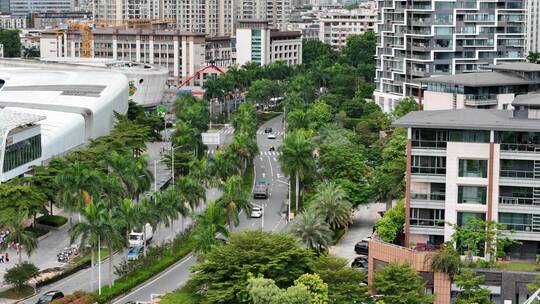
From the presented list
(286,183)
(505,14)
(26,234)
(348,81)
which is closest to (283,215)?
(286,183)

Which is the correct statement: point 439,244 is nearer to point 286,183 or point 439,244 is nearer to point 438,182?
point 438,182

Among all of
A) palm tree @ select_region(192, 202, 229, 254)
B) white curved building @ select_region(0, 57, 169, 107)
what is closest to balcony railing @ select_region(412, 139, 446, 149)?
palm tree @ select_region(192, 202, 229, 254)

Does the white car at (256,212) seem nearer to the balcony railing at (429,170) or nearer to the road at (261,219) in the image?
the road at (261,219)

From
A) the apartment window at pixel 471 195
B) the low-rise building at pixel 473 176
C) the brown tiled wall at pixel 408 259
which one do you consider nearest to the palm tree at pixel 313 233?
the brown tiled wall at pixel 408 259

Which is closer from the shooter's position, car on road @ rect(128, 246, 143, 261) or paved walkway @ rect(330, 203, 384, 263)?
paved walkway @ rect(330, 203, 384, 263)

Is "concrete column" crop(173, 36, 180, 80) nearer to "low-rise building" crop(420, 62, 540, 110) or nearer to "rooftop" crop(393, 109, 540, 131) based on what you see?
"low-rise building" crop(420, 62, 540, 110)

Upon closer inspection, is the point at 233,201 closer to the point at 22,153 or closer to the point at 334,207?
the point at 334,207
